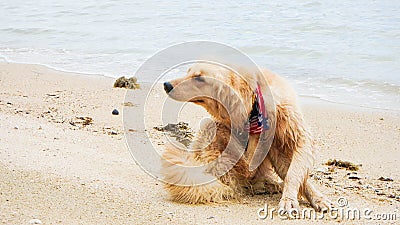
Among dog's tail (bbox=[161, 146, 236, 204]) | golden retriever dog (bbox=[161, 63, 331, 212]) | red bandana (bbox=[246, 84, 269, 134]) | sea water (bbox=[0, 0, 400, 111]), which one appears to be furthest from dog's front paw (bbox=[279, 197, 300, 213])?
sea water (bbox=[0, 0, 400, 111])

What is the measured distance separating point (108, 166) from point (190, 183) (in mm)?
1006

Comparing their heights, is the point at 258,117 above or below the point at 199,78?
below

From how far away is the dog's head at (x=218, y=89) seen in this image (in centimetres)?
369

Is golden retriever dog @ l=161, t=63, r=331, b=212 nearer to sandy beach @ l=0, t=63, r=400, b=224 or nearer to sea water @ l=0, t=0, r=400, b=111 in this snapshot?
sandy beach @ l=0, t=63, r=400, b=224

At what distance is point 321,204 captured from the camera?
12.2 feet

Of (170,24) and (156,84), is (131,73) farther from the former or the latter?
(170,24)

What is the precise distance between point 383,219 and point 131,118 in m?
3.69

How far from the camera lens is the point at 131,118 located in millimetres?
6621

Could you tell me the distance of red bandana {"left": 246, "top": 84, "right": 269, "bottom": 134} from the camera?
3715mm

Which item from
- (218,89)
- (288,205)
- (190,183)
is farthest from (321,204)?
(218,89)

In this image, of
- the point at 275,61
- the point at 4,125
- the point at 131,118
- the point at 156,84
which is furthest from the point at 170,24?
the point at 4,125

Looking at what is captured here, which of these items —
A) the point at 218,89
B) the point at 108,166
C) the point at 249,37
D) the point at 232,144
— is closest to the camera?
the point at 218,89

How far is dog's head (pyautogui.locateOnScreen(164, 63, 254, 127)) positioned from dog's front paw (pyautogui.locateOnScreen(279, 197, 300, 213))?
1.94 ft

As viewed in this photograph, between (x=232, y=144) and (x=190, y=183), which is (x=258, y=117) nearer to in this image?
(x=232, y=144)
